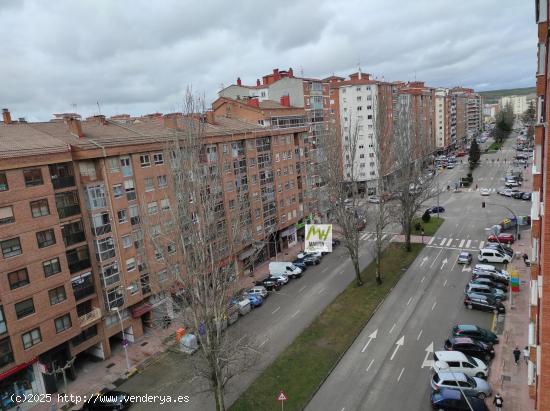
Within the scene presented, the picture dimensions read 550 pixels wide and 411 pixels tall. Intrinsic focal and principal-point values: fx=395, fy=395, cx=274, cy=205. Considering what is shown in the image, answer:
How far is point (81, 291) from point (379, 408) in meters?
20.1

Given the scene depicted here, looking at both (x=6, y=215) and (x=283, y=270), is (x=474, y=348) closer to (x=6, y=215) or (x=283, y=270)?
(x=283, y=270)

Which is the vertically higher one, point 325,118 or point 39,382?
point 325,118

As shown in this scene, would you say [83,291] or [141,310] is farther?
[141,310]

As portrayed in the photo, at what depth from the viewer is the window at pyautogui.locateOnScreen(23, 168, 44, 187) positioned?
2372cm

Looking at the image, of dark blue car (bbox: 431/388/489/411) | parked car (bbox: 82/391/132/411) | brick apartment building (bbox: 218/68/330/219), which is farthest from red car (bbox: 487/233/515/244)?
parked car (bbox: 82/391/132/411)

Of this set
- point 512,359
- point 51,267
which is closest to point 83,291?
point 51,267

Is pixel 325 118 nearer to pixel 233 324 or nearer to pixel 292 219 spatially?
pixel 292 219

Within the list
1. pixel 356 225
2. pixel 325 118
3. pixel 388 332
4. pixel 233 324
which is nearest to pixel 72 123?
pixel 233 324

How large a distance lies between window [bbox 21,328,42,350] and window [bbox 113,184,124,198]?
9.98 metres

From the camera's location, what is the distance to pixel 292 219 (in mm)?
49844

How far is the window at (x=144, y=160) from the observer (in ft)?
100

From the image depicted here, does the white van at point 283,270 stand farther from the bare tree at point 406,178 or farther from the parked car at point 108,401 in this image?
the parked car at point 108,401

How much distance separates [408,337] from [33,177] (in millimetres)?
26401

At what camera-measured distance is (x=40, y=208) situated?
2442cm
